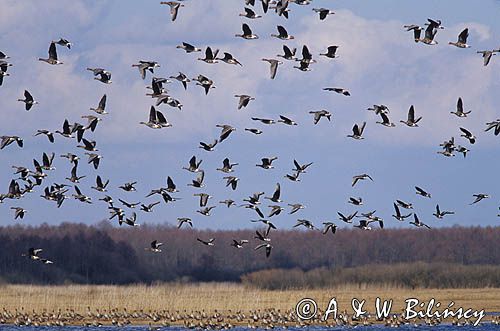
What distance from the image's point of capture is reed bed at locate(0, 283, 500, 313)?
5006 cm

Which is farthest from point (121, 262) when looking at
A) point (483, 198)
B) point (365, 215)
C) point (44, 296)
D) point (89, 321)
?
point (483, 198)

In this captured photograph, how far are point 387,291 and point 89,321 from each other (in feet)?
42.8

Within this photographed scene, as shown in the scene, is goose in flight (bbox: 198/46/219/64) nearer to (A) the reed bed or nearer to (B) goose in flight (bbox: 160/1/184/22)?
(B) goose in flight (bbox: 160/1/184/22)

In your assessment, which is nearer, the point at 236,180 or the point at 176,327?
the point at 236,180

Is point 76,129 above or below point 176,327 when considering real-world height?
above

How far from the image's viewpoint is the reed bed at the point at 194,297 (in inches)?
1971

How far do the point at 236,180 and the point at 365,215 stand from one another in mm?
4388

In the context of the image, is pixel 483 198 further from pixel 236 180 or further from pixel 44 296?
pixel 44 296

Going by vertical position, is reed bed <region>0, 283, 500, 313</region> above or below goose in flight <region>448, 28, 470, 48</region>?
below

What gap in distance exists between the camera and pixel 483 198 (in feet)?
121

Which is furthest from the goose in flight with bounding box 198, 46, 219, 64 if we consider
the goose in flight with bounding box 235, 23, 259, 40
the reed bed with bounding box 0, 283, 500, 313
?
the reed bed with bounding box 0, 283, 500, 313

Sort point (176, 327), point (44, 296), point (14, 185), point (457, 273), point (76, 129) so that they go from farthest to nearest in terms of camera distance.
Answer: point (457, 273)
point (44, 296)
point (176, 327)
point (14, 185)
point (76, 129)

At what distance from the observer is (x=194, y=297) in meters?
51.9


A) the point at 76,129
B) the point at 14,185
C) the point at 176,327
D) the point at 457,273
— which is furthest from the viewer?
the point at 457,273
